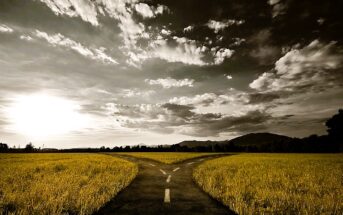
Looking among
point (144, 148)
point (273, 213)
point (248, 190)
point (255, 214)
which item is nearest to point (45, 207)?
point (255, 214)

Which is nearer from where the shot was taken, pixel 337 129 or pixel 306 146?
pixel 337 129

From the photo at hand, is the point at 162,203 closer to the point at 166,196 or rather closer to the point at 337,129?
the point at 166,196

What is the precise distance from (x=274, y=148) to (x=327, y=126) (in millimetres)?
23657

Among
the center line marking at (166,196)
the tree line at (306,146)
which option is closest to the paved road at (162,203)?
the center line marking at (166,196)

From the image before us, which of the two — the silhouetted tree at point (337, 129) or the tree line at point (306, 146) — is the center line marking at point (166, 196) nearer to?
the tree line at point (306, 146)

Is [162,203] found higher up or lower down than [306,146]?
lower down

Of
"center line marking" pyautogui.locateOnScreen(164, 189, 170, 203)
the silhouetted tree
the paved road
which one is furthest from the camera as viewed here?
the silhouetted tree

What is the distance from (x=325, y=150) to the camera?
9406 cm

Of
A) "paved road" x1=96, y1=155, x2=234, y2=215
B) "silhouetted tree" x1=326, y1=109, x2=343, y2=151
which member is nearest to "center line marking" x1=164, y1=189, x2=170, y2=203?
"paved road" x1=96, y1=155, x2=234, y2=215

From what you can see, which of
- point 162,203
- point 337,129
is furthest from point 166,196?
point 337,129

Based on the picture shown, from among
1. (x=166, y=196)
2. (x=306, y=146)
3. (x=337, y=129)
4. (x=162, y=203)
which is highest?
(x=337, y=129)

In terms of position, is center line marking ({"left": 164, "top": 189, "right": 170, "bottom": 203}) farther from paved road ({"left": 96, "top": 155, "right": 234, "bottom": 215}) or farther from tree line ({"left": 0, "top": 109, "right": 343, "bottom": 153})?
tree line ({"left": 0, "top": 109, "right": 343, "bottom": 153})

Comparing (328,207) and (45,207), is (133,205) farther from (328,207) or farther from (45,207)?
(328,207)

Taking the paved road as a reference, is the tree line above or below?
above
